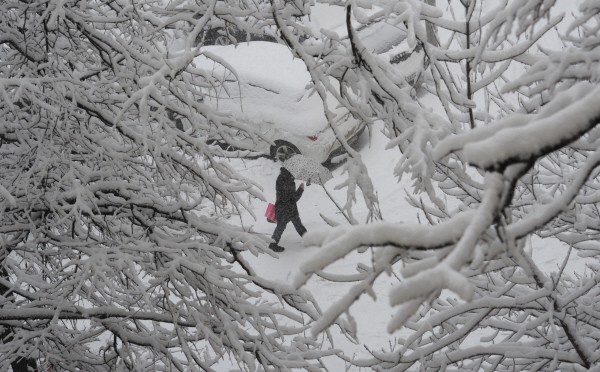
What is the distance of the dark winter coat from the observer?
840 centimetres

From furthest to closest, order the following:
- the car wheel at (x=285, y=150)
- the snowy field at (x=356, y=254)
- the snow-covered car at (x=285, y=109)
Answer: the car wheel at (x=285, y=150)
the snow-covered car at (x=285, y=109)
the snowy field at (x=356, y=254)

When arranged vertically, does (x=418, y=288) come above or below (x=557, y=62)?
below

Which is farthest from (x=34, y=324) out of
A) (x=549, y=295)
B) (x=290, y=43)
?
(x=549, y=295)

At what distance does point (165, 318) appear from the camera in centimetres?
388

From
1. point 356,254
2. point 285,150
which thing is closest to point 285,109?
point 285,150

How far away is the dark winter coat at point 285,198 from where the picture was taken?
8.40 m

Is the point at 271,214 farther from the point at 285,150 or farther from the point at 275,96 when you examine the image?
the point at 275,96

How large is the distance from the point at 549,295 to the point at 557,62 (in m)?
1.48

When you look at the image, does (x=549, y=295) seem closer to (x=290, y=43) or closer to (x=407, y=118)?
(x=407, y=118)

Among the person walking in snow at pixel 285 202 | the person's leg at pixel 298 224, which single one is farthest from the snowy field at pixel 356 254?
the person walking in snow at pixel 285 202

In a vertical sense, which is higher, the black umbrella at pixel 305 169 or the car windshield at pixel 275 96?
the car windshield at pixel 275 96

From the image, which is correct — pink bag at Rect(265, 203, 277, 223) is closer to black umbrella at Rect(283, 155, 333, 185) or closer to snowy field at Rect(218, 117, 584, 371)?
snowy field at Rect(218, 117, 584, 371)

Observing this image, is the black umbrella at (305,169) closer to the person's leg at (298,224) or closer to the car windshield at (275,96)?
the person's leg at (298,224)

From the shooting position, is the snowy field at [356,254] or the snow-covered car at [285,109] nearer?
the snowy field at [356,254]
